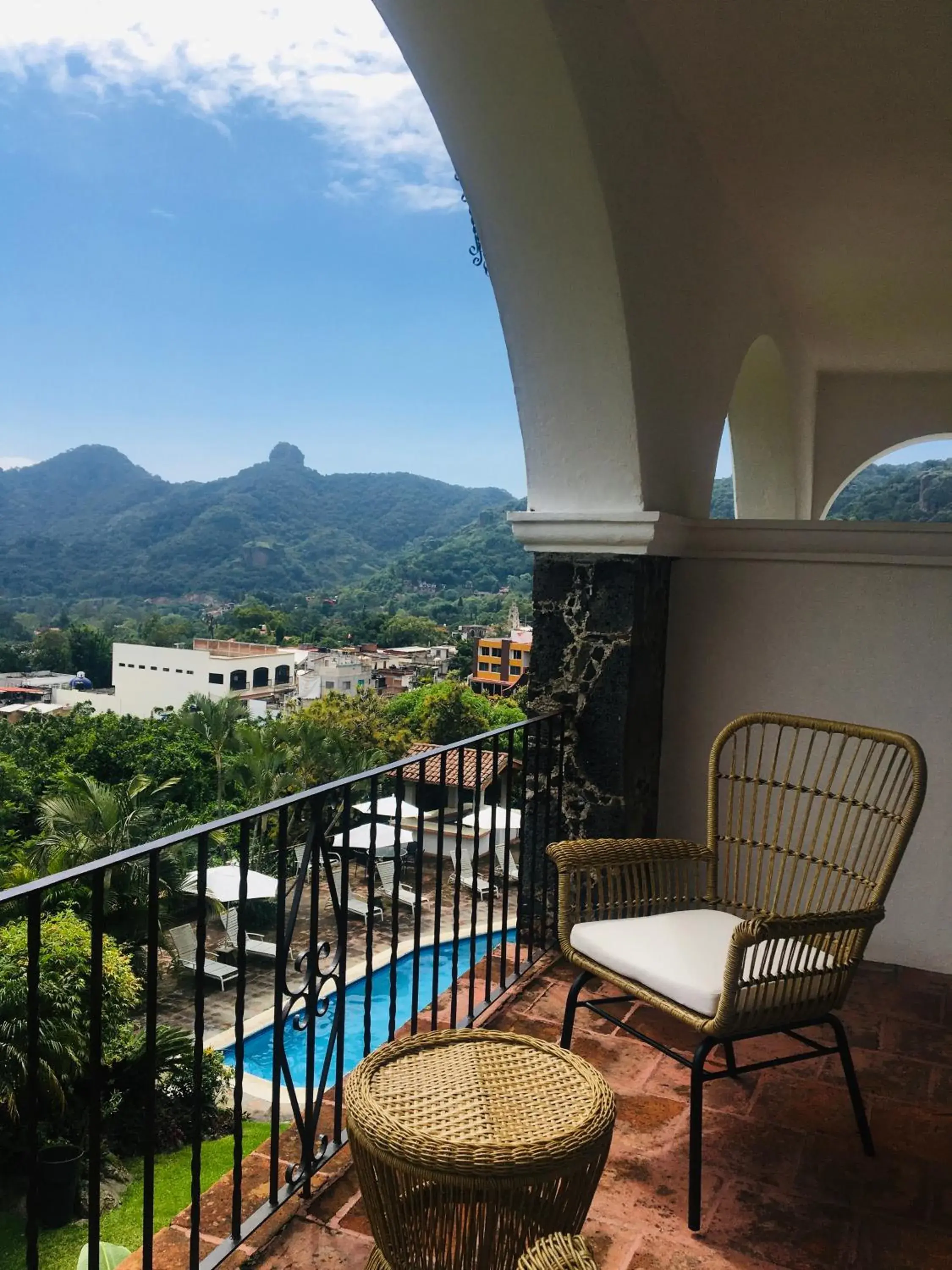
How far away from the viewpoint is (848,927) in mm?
1814

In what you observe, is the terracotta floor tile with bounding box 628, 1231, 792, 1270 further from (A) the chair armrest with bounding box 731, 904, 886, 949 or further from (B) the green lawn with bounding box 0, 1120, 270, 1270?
(B) the green lawn with bounding box 0, 1120, 270, 1270

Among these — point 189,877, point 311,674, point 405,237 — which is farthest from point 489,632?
point 405,237

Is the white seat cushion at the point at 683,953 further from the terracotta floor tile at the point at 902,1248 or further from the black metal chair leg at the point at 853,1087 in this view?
the terracotta floor tile at the point at 902,1248

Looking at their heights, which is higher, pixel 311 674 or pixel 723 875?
pixel 723 875

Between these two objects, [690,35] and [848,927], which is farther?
[690,35]

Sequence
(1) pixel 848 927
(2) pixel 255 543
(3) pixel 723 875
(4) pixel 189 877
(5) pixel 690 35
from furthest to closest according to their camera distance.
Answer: (2) pixel 255 543
(4) pixel 189 877
(3) pixel 723 875
(5) pixel 690 35
(1) pixel 848 927

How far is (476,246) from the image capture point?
293cm

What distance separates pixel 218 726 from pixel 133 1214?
2007cm

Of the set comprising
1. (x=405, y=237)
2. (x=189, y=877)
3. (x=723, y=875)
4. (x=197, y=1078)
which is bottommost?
(x=189, y=877)

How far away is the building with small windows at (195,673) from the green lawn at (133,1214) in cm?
2918

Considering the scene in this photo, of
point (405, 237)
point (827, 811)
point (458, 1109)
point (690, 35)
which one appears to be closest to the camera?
point (458, 1109)

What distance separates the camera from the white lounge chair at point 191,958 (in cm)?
2042

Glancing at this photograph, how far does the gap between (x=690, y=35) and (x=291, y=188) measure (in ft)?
316

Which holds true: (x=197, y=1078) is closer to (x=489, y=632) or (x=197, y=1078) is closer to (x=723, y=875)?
(x=723, y=875)
